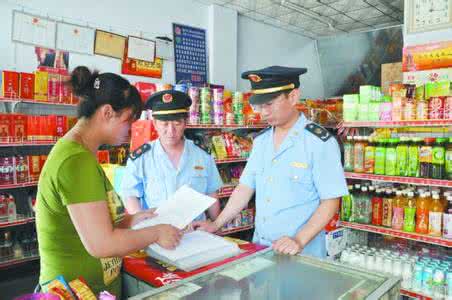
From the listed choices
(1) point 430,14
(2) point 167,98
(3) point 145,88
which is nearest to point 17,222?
(3) point 145,88

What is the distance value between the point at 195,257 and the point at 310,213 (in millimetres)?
773

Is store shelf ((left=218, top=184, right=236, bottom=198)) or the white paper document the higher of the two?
the white paper document

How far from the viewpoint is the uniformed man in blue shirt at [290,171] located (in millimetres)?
1894

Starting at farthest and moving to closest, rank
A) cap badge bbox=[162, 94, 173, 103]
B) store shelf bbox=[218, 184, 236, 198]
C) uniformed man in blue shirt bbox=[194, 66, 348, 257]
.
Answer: store shelf bbox=[218, 184, 236, 198] → cap badge bbox=[162, 94, 173, 103] → uniformed man in blue shirt bbox=[194, 66, 348, 257]

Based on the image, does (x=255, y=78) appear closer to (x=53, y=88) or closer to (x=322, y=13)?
(x=53, y=88)

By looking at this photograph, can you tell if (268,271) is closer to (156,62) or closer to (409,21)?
(409,21)

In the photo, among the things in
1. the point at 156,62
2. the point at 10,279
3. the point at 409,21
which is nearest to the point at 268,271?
the point at 409,21

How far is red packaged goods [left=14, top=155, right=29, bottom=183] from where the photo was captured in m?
4.44

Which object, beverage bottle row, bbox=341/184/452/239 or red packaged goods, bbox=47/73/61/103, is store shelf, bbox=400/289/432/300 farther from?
red packaged goods, bbox=47/73/61/103

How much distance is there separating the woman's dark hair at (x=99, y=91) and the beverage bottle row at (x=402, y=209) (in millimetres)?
2873

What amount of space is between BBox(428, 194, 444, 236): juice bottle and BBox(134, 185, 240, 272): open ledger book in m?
2.43

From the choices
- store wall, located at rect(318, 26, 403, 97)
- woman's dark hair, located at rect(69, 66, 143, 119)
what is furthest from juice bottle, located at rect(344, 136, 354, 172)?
store wall, located at rect(318, 26, 403, 97)

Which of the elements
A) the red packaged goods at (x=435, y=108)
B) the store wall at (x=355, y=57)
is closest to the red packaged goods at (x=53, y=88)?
the red packaged goods at (x=435, y=108)

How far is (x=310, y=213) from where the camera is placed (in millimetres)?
1993
